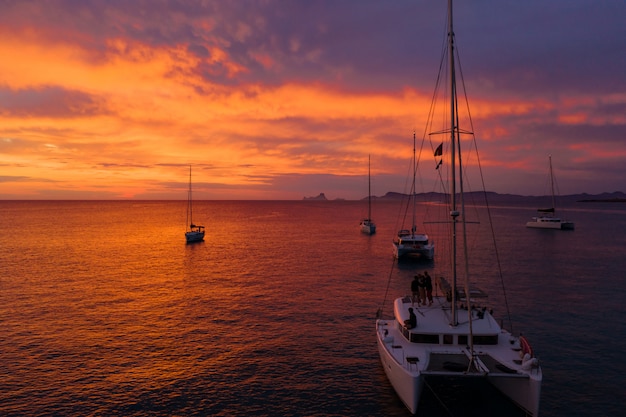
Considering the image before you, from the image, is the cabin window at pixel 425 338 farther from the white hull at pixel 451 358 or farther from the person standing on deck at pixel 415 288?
the person standing on deck at pixel 415 288

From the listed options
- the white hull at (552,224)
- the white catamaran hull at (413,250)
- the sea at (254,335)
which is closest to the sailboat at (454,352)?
the sea at (254,335)

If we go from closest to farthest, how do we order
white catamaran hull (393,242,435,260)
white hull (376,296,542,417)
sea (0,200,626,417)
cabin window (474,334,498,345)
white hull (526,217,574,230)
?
1. white hull (376,296,542,417)
2. sea (0,200,626,417)
3. cabin window (474,334,498,345)
4. white catamaran hull (393,242,435,260)
5. white hull (526,217,574,230)

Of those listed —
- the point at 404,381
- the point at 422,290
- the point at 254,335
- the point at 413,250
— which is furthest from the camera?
the point at 413,250

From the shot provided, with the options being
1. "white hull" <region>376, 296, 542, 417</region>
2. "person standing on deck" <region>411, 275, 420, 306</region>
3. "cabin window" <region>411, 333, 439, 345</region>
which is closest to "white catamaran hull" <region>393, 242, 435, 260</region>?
"person standing on deck" <region>411, 275, 420, 306</region>

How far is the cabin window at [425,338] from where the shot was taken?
816 inches

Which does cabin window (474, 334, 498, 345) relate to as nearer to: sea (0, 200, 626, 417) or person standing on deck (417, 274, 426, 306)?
sea (0, 200, 626, 417)

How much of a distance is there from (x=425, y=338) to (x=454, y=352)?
1.54m

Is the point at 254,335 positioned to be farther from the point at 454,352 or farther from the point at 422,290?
the point at 454,352

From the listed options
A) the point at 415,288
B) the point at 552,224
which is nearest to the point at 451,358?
the point at 415,288

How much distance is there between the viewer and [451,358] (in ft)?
64.2

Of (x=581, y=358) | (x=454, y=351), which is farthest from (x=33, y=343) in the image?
(x=581, y=358)

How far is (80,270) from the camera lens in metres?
56.6

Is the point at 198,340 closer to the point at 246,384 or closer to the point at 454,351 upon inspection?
the point at 246,384

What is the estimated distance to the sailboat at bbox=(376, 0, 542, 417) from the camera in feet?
57.2
